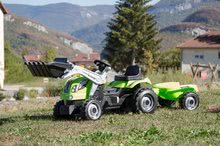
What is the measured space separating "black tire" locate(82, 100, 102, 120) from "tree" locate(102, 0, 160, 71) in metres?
50.0

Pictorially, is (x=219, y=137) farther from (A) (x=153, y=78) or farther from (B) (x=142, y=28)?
(B) (x=142, y=28)

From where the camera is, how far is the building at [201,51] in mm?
65750

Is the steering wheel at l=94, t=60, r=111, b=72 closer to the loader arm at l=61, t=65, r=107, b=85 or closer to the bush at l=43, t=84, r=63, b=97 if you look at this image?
the loader arm at l=61, t=65, r=107, b=85

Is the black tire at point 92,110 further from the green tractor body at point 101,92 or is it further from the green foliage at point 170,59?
the green foliage at point 170,59

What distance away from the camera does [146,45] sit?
2495 inches

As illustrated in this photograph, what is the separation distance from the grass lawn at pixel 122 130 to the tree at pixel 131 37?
163ft

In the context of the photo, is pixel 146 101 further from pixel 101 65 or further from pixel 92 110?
pixel 92 110

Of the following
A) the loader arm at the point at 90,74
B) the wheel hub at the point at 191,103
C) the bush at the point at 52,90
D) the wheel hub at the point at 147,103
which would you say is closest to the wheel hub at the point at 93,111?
the loader arm at the point at 90,74

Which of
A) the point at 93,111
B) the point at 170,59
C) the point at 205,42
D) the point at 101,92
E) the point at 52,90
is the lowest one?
the point at 93,111

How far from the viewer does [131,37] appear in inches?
2504

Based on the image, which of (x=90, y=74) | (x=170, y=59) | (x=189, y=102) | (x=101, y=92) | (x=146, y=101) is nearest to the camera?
(x=90, y=74)

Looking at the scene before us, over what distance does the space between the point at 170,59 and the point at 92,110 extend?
61336 mm

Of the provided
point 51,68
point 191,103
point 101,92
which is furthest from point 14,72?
point 51,68

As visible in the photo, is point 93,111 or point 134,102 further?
point 134,102
